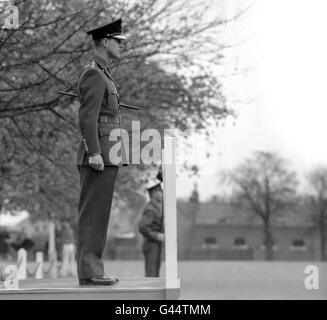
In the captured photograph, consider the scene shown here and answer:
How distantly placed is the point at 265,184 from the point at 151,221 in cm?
6395

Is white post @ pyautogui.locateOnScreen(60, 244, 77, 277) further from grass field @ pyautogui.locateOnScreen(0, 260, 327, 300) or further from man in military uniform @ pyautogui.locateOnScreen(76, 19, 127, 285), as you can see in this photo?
man in military uniform @ pyautogui.locateOnScreen(76, 19, 127, 285)

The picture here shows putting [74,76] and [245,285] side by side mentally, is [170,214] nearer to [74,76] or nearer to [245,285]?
[74,76]

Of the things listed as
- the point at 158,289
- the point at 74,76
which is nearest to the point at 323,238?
the point at 74,76

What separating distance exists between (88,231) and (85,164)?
0.52m

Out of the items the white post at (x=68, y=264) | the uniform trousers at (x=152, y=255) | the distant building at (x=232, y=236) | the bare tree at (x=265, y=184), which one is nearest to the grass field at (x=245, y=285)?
the white post at (x=68, y=264)

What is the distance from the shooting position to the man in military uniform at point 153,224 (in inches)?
509

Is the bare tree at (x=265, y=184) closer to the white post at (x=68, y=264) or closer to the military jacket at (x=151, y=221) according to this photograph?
the white post at (x=68, y=264)

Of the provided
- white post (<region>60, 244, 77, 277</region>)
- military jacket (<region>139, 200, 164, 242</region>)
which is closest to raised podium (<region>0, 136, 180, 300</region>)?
military jacket (<region>139, 200, 164, 242</region>)

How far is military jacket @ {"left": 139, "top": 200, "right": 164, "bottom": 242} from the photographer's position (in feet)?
42.3

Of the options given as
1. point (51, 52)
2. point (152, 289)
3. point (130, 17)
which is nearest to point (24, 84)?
point (51, 52)

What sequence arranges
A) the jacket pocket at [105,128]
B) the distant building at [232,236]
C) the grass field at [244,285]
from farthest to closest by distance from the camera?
1. the distant building at [232,236]
2. the grass field at [244,285]
3. the jacket pocket at [105,128]

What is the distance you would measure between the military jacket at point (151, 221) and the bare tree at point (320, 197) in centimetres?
5680
